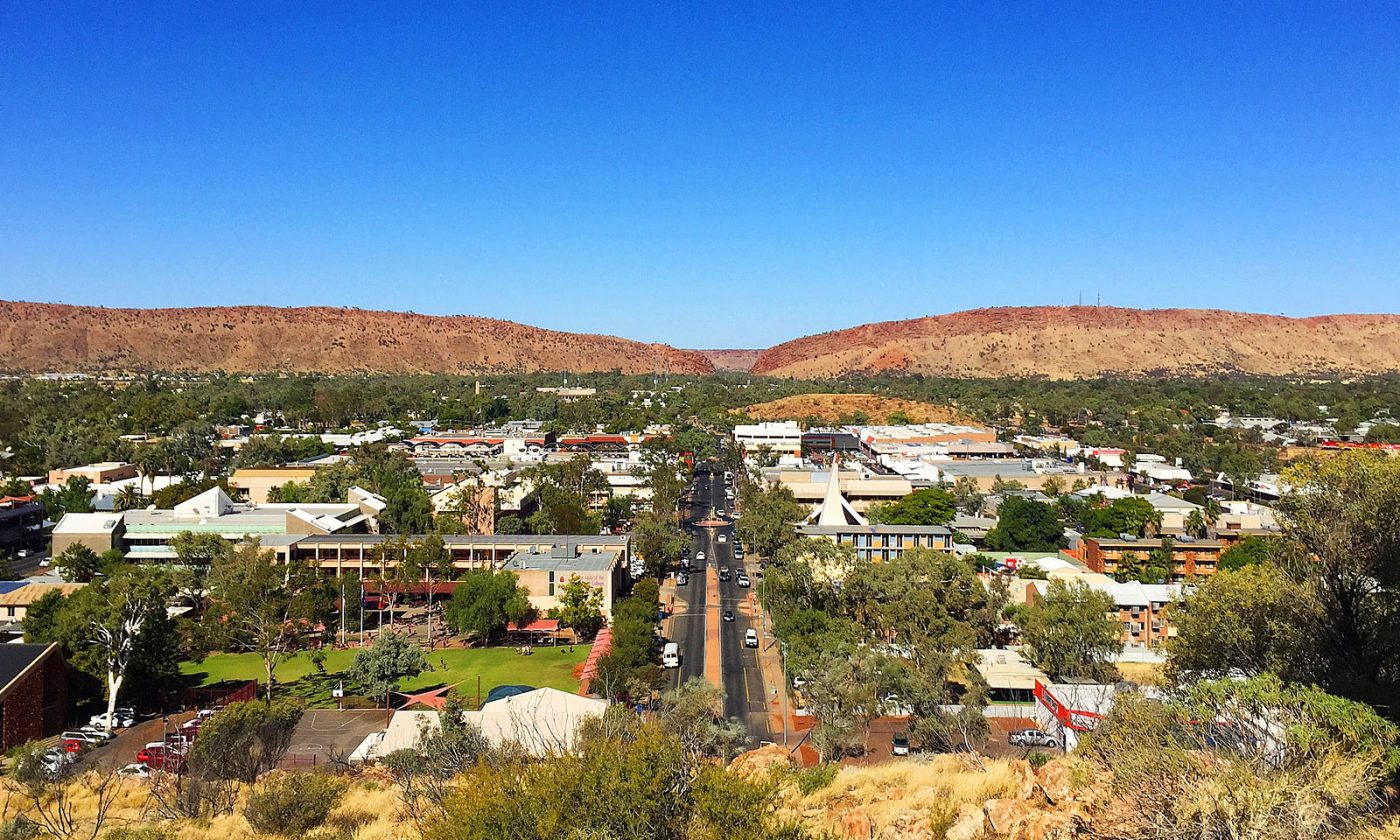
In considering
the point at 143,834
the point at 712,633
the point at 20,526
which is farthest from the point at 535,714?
the point at 20,526

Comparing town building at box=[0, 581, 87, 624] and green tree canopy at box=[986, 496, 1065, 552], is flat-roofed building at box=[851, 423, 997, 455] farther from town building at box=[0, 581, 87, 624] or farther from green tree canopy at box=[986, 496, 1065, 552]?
town building at box=[0, 581, 87, 624]

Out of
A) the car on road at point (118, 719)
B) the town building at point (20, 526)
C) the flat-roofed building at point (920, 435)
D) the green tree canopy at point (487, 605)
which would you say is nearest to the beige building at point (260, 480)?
the town building at point (20, 526)

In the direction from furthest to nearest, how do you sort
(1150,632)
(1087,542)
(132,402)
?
(132,402), (1087,542), (1150,632)

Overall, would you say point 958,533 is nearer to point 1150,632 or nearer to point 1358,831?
point 1150,632

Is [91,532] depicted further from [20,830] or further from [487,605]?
[20,830]

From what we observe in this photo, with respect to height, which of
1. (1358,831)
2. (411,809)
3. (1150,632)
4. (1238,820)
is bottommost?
(1150,632)

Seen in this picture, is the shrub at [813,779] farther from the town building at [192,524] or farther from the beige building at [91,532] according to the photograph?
the beige building at [91,532]

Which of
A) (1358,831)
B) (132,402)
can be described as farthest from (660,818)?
(132,402)
